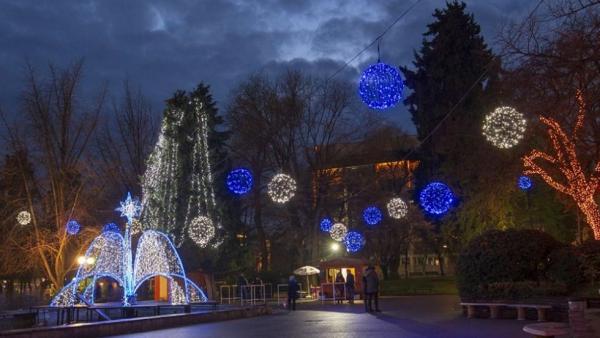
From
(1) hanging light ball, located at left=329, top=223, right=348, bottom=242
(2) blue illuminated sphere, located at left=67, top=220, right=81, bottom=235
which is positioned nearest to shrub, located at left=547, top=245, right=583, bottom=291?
(1) hanging light ball, located at left=329, top=223, right=348, bottom=242

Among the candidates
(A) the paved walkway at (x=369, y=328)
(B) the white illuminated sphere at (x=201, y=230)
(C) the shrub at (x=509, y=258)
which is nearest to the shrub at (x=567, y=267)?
(C) the shrub at (x=509, y=258)

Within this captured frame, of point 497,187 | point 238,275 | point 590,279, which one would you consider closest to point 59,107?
point 238,275

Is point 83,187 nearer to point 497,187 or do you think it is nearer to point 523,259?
point 497,187

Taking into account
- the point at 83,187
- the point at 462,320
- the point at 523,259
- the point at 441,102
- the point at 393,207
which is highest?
the point at 441,102

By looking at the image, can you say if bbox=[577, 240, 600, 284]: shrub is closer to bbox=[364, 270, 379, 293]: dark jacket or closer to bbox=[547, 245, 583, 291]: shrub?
bbox=[547, 245, 583, 291]: shrub

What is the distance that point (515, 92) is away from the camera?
18375mm

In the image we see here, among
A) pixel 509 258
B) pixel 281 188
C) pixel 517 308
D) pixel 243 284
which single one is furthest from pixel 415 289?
pixel 517 308

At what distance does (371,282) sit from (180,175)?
65.1ft

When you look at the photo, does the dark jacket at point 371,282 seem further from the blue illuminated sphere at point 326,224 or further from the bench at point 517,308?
the blue illuminated sphere at point 326,224

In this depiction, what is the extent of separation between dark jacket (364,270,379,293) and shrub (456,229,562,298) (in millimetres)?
4641

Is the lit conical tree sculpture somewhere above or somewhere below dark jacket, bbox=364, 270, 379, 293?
above

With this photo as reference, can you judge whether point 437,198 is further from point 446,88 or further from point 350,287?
point 446,88

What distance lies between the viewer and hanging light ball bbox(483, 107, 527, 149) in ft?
57.4

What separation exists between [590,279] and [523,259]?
216 cm
